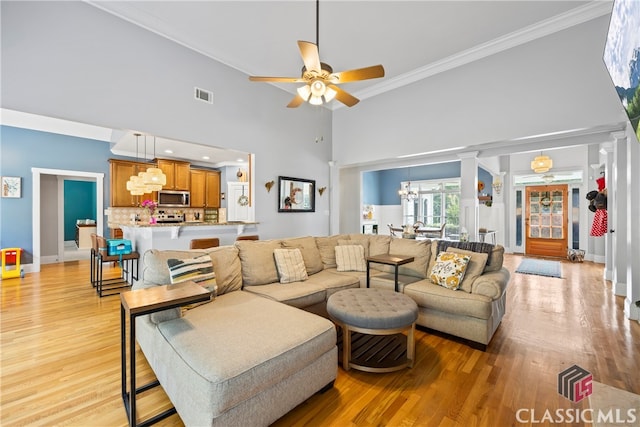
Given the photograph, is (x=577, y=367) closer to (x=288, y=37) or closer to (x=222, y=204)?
(x=288, y=37)

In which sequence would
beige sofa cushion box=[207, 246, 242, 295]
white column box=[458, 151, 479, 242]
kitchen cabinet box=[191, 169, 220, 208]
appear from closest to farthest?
beige sofa cushion box=[207, 246, 242, 295], white column box=[458, 151, 479, 242], kitchen cabinet box=[191, 169, 220, 208]

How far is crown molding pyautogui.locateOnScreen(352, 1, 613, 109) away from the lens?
3.33m

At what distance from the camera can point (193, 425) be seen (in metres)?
1.43

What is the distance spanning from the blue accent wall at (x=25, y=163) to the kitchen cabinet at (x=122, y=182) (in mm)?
651

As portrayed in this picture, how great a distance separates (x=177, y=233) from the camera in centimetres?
414

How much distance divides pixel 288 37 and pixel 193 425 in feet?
14.2

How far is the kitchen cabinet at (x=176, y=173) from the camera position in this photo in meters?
6.91

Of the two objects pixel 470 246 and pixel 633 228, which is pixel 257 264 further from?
pixel 633 228

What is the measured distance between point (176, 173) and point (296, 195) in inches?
143

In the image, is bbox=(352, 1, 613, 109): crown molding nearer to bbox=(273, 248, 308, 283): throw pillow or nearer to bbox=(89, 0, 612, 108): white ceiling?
bbox=(89, 0, 612, 108): white ceiling

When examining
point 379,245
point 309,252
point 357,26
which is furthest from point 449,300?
point 357,26

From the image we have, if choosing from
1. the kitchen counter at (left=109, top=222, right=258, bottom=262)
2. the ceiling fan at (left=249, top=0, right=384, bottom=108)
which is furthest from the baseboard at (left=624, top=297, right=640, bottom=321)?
the kitchen counter at (left=109, top=222, right=258, bottom=262)

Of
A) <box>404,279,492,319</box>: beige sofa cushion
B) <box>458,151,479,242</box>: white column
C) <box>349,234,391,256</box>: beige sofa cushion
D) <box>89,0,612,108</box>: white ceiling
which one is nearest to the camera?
<box>404,279,492,319</box>: beige sofa cushion

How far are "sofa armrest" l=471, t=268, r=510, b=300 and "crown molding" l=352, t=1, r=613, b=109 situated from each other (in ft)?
11.1
